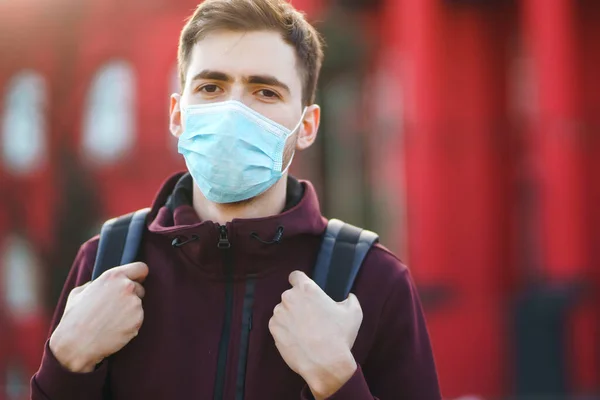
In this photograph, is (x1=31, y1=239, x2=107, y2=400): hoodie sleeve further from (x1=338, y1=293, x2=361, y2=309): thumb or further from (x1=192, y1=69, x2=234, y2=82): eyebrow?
(x1=192, y1=69, x2=234, y2=82): eyebrow

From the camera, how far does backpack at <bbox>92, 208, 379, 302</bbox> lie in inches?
81.9

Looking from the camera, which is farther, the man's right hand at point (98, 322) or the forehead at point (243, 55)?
the forehead at point (243, 55)

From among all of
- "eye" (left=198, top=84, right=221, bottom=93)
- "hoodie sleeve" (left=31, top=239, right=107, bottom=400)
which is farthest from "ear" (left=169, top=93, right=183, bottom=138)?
"hoodie sleeve" (left=31, top=239, right=107, bottom=400)

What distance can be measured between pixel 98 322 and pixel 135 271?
0.55ft

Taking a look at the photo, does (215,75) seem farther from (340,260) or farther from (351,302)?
(351,302)

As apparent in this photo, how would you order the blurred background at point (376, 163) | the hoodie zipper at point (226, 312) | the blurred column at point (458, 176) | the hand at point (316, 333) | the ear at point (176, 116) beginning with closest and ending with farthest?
the hand at point (316, 333)
the hoodie zipper at point (226, 312)
the ear at point (176, 116)
the blurred background at point (376, 163)
the blurred column at point (458, 176)

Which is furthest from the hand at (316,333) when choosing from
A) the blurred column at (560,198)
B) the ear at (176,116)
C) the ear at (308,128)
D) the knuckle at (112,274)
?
the blurred column at (560,198)

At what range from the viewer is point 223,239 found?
204 centimetres

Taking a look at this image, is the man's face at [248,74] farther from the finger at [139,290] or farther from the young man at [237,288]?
the finger at [139,290]

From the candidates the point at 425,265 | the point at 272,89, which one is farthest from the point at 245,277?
the point at 425,265

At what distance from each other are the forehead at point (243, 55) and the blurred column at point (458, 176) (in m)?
6.21

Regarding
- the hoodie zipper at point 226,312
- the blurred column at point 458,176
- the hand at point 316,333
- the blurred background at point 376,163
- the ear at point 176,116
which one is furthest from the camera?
the blurred column at point 458,176

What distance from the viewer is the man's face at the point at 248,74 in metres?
2.14

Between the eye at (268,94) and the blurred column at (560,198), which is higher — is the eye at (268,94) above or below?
above
